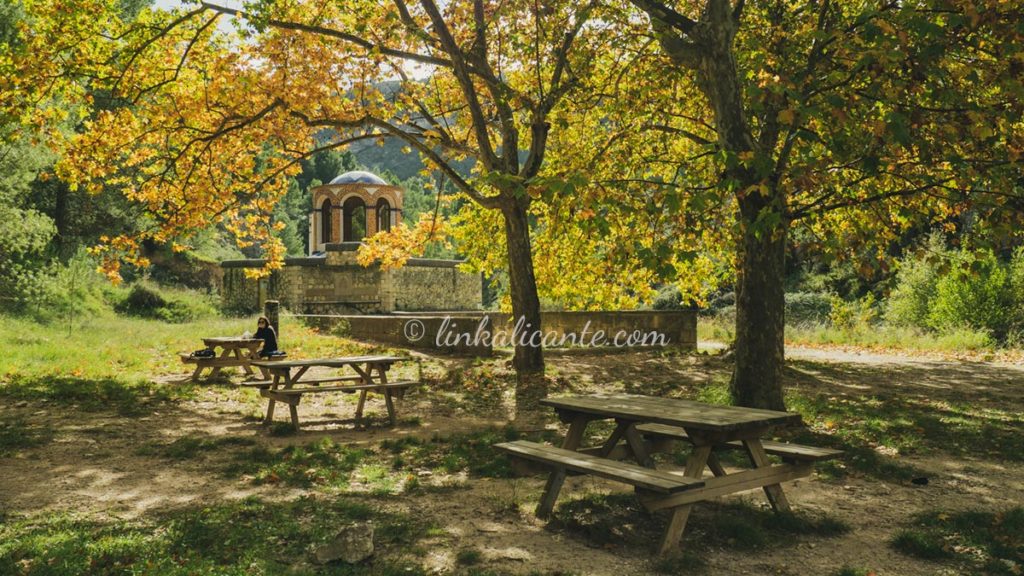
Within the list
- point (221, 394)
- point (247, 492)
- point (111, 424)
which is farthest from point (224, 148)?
point (247, 492)

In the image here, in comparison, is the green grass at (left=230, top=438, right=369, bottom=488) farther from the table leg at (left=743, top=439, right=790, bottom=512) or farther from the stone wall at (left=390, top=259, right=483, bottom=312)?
the stone wall at (left=390, top=259, right=483, bottom=312)

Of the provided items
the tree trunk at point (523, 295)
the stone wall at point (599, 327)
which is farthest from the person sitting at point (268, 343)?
the stone wall at point (599, 327)

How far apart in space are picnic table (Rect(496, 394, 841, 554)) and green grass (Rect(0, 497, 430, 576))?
3.31ft

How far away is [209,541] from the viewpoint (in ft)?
15.4

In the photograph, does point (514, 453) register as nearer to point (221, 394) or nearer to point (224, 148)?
point (221, 394)

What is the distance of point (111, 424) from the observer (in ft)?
29.9

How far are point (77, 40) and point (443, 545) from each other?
32.4 feet

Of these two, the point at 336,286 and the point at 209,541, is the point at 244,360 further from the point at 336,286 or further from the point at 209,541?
the point at 336,286

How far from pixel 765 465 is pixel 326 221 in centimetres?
2856

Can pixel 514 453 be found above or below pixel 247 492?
above

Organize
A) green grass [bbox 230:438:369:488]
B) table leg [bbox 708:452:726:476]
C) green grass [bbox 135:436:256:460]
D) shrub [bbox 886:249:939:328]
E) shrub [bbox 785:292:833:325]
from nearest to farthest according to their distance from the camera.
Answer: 1. table leg [bbox 708:452:726:476]
2. green grass [bbox 230:438:369:488]
3. green grass [bbox 135:436:256:460]
4. shrub [bbox 886:249:939:328]
5. shrub [bbox 785:292:833:325]

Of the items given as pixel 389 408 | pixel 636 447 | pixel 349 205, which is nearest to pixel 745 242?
pixel 636 447

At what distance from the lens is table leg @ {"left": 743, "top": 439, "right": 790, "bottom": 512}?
528 centimetres

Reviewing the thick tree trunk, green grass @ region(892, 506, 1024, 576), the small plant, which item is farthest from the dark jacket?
green grass @ region(892, 506, 1024, 576)
